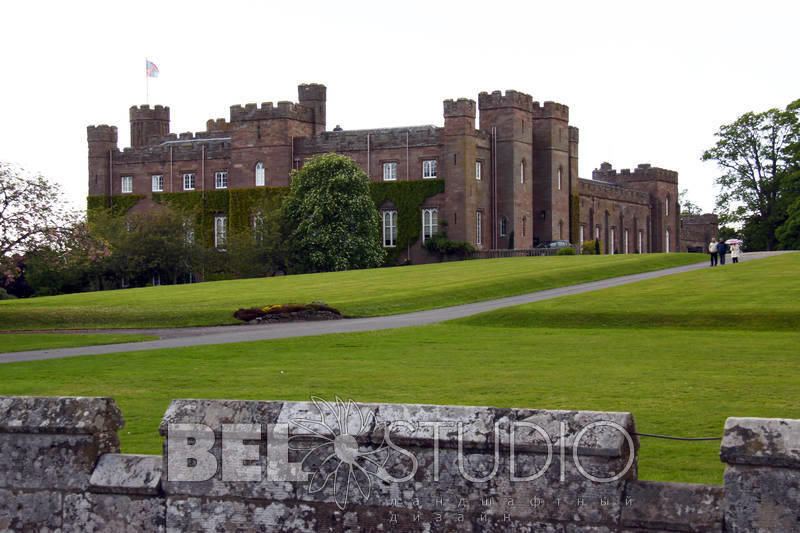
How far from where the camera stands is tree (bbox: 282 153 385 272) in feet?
223

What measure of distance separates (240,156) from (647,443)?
71067mm

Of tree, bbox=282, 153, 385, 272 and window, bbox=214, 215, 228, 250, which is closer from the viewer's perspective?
tree, bbox=282, 153, 385, 272

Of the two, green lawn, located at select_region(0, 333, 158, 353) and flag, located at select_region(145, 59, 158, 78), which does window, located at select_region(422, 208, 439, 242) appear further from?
green lawn, located at select_region(0, 333, 158, 353)

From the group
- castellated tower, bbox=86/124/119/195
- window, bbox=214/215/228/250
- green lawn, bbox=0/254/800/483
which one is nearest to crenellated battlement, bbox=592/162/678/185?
window, bbox=214/215/228/250

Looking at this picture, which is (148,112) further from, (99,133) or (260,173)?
(260,173)

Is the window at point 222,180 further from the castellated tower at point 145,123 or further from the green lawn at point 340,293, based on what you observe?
the green lawn at point 340,293

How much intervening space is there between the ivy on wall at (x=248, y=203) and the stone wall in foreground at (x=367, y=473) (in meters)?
64.0

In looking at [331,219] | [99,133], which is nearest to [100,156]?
[99,133]

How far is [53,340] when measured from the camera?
94.6 feet

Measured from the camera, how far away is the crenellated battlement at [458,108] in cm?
7362

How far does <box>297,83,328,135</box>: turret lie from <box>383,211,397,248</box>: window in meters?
11.3

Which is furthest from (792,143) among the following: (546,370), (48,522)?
(48,522)

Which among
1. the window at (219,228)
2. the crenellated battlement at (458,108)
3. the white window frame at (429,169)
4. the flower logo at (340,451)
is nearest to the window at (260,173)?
the window at (219,228)

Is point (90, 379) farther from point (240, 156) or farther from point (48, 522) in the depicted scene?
point (240, 156)
